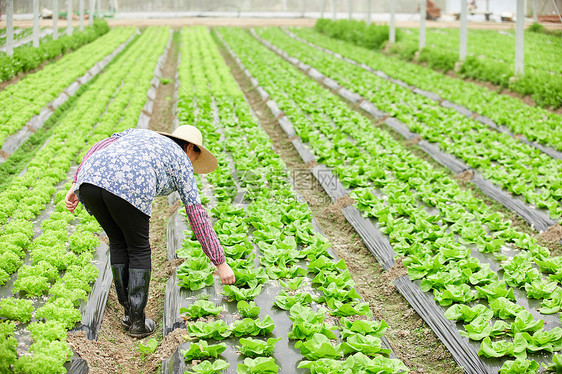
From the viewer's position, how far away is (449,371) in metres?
3.98

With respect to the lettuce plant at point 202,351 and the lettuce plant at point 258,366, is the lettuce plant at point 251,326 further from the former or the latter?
the lettuce plant at point 258,366

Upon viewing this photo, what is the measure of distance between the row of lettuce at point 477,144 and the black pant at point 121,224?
4837mm

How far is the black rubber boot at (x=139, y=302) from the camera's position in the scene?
152 inches

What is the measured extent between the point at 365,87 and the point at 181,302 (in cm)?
1081

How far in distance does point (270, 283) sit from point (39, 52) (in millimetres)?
13921

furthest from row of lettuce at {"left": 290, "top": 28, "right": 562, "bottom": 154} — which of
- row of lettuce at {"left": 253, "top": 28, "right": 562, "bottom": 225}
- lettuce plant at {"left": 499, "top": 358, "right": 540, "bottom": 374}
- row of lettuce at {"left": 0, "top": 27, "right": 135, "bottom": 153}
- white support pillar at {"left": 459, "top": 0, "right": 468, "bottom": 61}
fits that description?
row of lettuce at {"left": 0, "top": 27, "right": 135, "bottom": 153}

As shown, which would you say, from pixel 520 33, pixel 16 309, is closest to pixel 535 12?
pixel 520 33

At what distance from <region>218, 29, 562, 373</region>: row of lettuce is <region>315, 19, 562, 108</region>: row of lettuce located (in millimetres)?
5797

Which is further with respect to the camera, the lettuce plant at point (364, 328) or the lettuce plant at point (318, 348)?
the lettuce plant at point (364, 328)

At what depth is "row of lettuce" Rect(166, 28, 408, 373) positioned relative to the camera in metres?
3.58

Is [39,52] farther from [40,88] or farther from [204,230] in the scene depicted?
[204,230]

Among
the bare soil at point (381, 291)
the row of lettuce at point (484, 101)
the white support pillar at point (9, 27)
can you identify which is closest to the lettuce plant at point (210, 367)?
the bare soil at point (381, 291)

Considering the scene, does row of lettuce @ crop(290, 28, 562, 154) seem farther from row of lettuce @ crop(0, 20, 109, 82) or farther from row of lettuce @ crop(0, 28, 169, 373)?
row of lettuce @ crop(0, 20, 109, 82)

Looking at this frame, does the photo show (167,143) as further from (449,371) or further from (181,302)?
(449,371)
